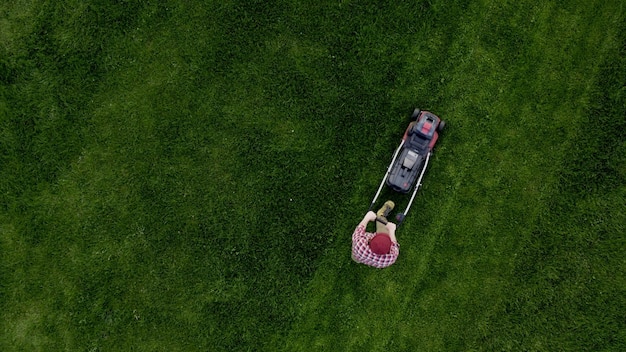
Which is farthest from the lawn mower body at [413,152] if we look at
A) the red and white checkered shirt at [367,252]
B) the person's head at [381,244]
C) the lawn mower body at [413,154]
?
the person's head at [381,244]

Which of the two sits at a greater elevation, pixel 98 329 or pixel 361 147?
pixel 361 147

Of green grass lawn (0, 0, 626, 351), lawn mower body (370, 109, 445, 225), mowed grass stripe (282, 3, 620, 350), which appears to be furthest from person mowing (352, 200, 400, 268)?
mowed grass stripe (282, 3, 620, 350)

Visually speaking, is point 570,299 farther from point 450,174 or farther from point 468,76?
point 468,76

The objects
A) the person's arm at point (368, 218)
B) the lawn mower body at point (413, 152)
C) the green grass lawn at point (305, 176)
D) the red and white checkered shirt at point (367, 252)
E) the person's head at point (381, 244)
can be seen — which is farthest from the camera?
the green grass lawn at point (305, 176)

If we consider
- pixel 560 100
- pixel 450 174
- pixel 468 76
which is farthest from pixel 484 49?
pixel 450 174

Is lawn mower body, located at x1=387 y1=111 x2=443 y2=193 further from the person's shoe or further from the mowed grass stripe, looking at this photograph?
the mowed grass stripe

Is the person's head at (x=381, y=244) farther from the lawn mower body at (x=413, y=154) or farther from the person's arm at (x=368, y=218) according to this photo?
the lawn mower body at (x=413, y=154)
